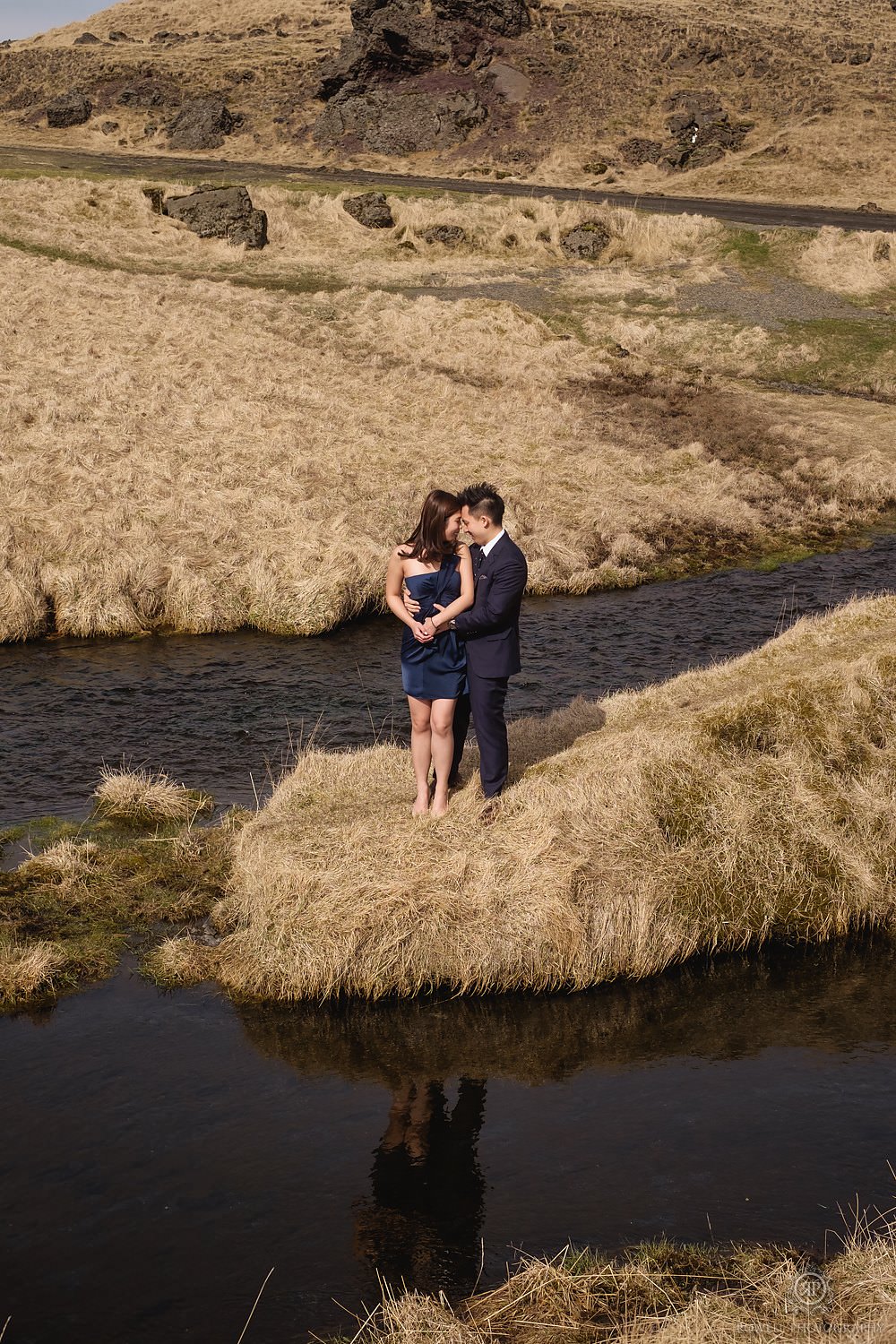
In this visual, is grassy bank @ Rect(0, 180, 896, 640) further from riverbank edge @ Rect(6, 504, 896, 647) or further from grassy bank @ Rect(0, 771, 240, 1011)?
grassy bank @ Rect(0, 771, 240, 1011)

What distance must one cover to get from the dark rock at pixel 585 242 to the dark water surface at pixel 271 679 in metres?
30.0

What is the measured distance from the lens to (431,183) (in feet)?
228

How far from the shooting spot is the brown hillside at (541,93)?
7819 centimetres

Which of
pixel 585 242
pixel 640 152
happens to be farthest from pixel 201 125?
pixel 585 242

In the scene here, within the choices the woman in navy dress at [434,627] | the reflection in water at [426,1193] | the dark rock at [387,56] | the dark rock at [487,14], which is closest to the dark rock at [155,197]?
the dark rock at [387,56]

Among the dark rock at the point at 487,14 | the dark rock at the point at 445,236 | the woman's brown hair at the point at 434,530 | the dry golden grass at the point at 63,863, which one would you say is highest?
the dark rock at the point at 487,14

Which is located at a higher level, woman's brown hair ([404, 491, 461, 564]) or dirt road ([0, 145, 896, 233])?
dirt road ([0, 145, 896, 233])

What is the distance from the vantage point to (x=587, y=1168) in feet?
28.2

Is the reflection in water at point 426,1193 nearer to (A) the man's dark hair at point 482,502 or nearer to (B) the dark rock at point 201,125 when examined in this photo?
(A) the man's dark hair at point 482,502

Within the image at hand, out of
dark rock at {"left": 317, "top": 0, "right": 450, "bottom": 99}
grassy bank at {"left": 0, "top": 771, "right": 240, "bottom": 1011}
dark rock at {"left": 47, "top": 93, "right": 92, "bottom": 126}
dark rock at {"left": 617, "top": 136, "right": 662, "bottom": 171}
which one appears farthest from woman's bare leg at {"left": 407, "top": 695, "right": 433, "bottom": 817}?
dark rock at {"left": 47, "top": 93, "right": 92, "bottom": 126}

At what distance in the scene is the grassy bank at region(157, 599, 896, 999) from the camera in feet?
36.0

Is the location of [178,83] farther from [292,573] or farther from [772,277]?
[292,573]

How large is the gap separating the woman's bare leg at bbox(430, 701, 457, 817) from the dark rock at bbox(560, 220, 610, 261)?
1709 inches

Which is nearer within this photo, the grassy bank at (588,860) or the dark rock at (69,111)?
the grassy bank at (588,860)
